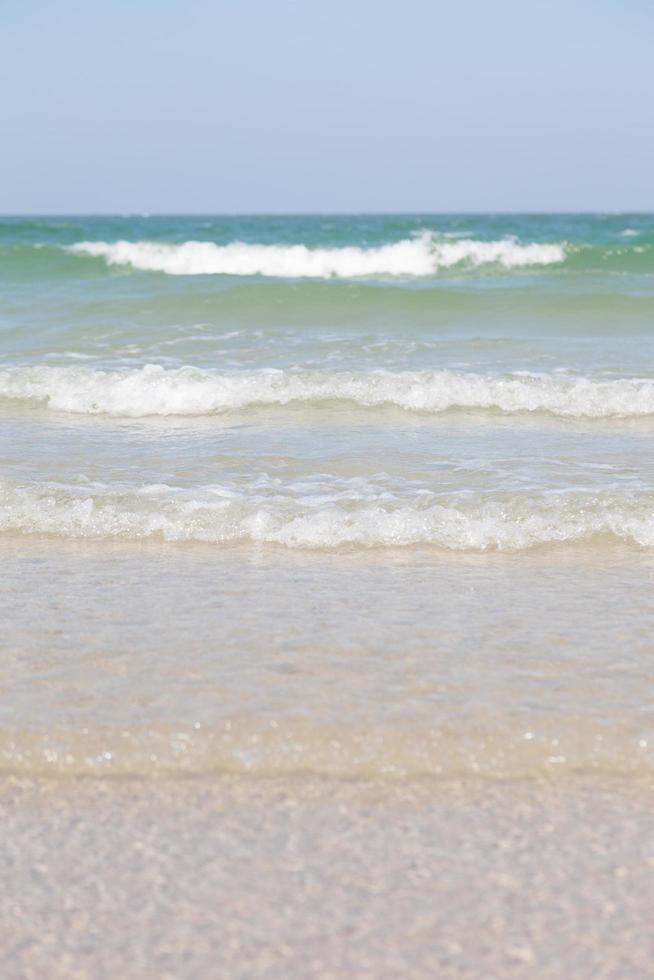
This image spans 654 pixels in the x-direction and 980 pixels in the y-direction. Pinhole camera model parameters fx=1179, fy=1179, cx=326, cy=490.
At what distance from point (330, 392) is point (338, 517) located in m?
3.06

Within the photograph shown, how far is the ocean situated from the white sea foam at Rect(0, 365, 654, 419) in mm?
25

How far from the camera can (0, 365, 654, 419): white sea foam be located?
23.3 feet

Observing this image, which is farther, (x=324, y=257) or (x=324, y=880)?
(x=324, y=257)

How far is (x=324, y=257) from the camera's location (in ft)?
71.9

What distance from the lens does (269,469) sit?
207 inches

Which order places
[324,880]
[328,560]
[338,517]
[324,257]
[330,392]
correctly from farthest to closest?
[324,257] → [330,392] → [338,517] → [328,560] → [324,880]

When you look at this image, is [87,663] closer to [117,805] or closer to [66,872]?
[117,805]

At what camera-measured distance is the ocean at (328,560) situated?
2643 millimetres

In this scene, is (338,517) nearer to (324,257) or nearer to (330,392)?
(330,392)

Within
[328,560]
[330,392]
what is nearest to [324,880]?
[328,560]

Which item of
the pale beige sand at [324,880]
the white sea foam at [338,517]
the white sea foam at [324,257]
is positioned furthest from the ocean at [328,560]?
the white sea foam at [324,257]

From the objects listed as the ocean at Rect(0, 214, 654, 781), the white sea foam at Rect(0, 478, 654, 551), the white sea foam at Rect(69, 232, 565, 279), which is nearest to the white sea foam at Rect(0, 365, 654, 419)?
the ocean at Rect(0, 214, 654, 781)

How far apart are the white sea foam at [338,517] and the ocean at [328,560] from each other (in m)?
0.01

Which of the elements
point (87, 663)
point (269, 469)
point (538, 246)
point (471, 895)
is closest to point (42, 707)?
point (87, 663)
